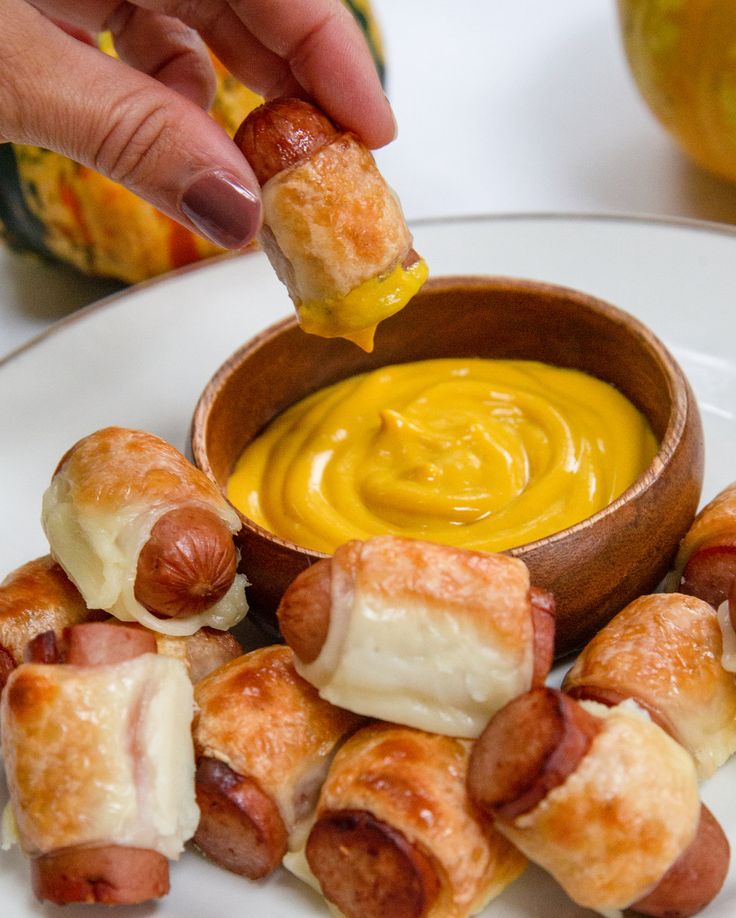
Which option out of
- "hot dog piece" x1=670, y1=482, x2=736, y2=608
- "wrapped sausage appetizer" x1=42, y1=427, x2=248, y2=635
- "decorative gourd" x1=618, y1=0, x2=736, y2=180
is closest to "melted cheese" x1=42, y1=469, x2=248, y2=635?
"wrapped sausage appetizer" x1=42, y1=427, x2=248, y2=635

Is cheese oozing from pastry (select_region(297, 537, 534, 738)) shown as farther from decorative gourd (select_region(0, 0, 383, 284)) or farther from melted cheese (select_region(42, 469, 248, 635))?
decorative gourd (select_region(0, 0, 383, 284))

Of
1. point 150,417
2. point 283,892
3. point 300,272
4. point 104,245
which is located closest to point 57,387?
point 150,417

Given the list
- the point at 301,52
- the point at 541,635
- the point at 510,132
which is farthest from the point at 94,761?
the point at 510,132

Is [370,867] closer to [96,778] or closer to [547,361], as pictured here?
[96,778]

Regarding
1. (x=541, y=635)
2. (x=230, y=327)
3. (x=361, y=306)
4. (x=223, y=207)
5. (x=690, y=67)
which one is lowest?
(x=230, y=327)

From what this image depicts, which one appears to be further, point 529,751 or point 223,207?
point 223,207

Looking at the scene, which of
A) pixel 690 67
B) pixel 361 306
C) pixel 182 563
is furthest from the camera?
pixel 690 67
